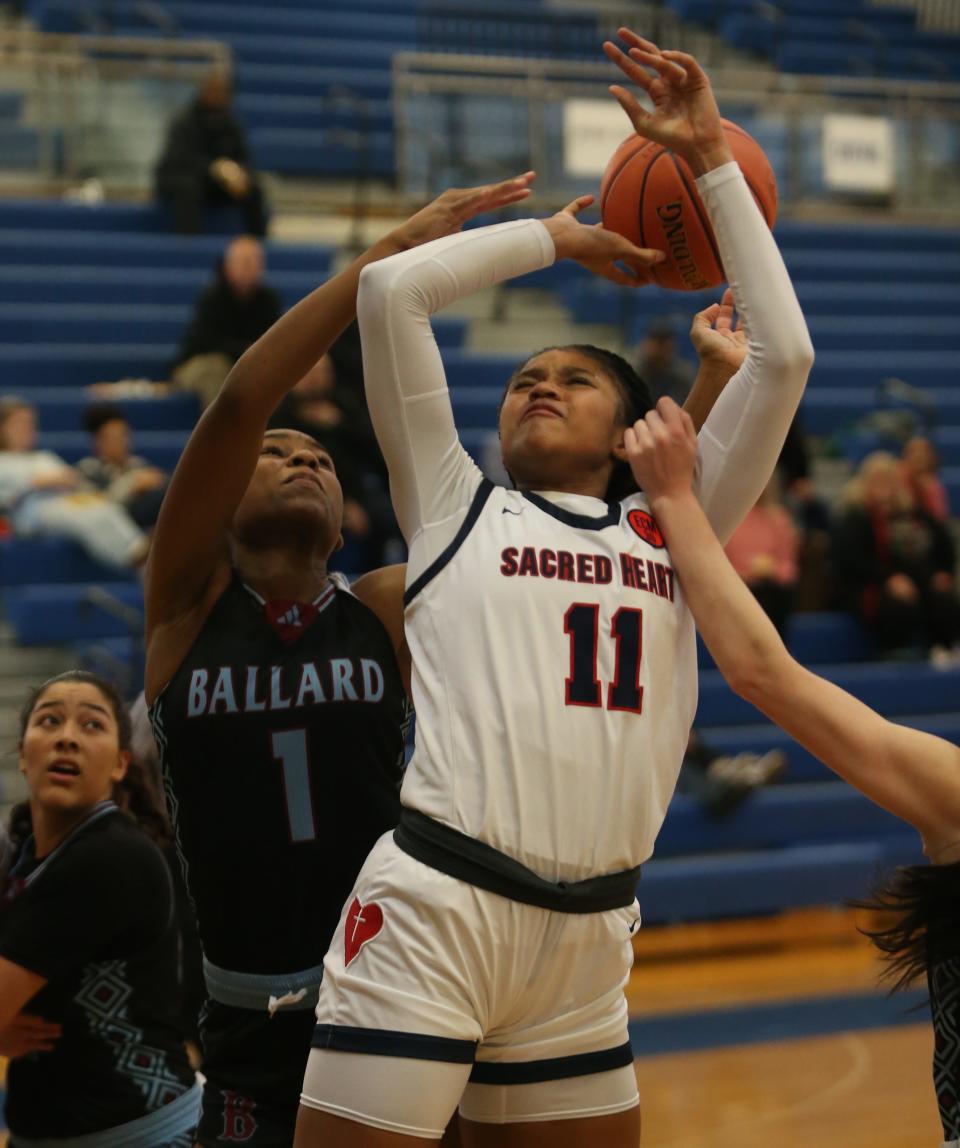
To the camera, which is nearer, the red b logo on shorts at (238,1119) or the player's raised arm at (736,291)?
the player's raised arm at (736,291)

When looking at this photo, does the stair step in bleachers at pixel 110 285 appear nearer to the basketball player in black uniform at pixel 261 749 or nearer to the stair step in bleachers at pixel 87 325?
the stair step in bleachers at pixel 87 325

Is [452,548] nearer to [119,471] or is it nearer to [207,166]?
[119,471]

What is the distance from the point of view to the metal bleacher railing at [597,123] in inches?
439

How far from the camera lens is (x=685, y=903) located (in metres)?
7.53

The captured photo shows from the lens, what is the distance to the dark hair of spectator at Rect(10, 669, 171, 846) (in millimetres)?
3338

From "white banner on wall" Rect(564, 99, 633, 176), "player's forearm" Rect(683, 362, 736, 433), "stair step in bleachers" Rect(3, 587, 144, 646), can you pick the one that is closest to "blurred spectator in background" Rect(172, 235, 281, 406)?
"stair step in bleachers" Rect(3, 587, 144, 646)

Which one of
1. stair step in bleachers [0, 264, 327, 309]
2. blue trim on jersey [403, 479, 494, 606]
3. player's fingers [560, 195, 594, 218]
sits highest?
player's fingers [560, 195, 594, 218]

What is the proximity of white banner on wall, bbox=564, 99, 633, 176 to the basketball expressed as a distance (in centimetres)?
801

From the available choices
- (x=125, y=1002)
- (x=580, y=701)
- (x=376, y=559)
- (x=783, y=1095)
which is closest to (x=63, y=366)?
(x=376, y=559)

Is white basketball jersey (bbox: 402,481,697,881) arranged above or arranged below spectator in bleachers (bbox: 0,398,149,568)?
above

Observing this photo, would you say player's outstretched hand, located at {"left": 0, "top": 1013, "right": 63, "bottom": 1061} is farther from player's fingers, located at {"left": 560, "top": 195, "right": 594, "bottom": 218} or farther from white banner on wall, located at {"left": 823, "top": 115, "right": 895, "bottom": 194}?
white banner on wall, located at {"left": 823, "top": 115, "right": 895, "bottom": 194}

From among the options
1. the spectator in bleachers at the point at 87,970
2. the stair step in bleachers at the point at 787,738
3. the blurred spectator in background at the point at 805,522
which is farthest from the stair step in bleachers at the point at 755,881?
the spectator in bleachers at the point at 87,970

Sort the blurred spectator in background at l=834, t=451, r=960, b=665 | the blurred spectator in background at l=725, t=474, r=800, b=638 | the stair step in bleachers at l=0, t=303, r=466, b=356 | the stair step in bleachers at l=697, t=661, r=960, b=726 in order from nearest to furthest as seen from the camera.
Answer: the blurred spectator in background at l=725, t=474, r=800, b=638, the stair step in bleachers at l=697, t=661, r=960, b=726, the blurred spectator in background at l=834, t=451, r=960, b=665, the stair step in bleachers at l=0, t=303, r=466, b=356

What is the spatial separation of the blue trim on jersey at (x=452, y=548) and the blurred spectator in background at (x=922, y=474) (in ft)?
24.7
